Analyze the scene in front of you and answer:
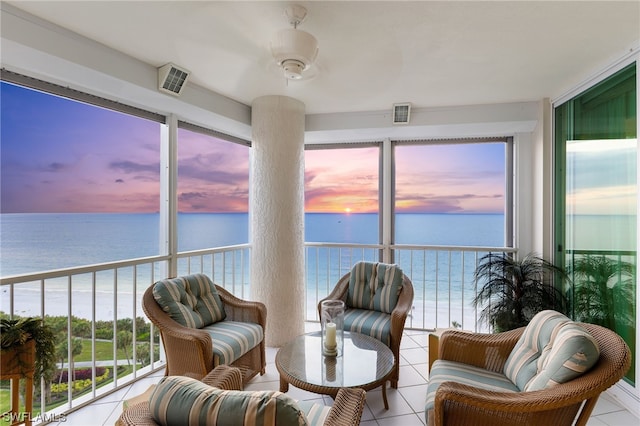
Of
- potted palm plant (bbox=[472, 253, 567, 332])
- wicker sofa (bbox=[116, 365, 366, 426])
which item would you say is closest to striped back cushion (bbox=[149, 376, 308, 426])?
wicker sofa (bbox=[116, 365, 366, 426])

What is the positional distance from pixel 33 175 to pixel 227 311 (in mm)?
1838

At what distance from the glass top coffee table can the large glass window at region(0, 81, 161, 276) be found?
5.53 feet

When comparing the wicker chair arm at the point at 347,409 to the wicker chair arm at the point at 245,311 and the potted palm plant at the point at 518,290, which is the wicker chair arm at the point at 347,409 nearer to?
the wicker chair arm at the point at 245,311

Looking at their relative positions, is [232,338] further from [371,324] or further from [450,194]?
[450,194]

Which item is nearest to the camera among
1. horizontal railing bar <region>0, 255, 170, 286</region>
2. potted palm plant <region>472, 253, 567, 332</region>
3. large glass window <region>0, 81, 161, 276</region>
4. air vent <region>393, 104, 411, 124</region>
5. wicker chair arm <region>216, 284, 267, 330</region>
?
horizontal railing bar <region>0, 255, 170, 286</region>

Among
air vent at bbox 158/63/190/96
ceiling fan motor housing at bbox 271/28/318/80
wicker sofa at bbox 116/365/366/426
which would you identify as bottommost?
wicker sofa at bbox 116/365/366/426

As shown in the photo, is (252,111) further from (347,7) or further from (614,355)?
(614,355)

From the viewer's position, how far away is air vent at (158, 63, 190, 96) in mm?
2441

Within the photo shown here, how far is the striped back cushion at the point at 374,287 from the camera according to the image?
9.48 ft

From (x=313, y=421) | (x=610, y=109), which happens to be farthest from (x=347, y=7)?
(x=610, y=109)

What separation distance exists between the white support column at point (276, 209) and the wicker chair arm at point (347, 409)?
1.98 meters

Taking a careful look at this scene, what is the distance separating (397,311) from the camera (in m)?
2.54

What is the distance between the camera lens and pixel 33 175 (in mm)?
2396

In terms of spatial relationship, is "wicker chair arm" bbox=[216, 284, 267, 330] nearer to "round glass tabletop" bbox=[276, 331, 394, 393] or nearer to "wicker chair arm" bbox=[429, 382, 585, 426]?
"round glass tabletop" bbox=[276, 331, 394, 393]
